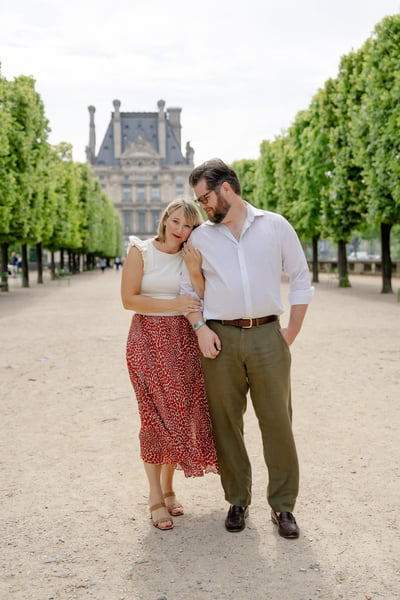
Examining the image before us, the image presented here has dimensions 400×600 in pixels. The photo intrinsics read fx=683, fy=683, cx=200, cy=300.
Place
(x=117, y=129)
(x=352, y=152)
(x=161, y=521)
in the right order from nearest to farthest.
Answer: (x=161, y=521), (x=352, y=152), (x=117, y=129)

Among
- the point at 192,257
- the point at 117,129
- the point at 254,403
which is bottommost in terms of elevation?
the point at 254,403

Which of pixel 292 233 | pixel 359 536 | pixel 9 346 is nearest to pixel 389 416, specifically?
pixel 359 536

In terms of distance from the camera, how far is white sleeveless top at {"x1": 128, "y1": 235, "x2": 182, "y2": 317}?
12.6 ft

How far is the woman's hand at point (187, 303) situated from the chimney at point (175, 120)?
130700 millimetres

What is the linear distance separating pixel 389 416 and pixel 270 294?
2979mm

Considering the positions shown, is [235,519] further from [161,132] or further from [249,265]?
[161,132]

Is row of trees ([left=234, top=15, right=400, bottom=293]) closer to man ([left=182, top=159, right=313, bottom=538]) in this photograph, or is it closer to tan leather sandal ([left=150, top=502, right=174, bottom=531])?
man ([left=182, top=159, right=313, bottom=538])

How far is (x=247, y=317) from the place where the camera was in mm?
3605

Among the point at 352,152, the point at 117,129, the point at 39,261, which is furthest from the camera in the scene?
the point at 117,129

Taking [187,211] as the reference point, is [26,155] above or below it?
above

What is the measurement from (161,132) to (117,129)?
8.30 m

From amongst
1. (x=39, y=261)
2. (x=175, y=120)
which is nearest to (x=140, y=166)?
(x=175, y=120)

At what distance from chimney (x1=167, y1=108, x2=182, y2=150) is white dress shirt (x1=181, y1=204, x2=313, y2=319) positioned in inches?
5146

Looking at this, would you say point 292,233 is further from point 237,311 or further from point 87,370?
point 87,370
